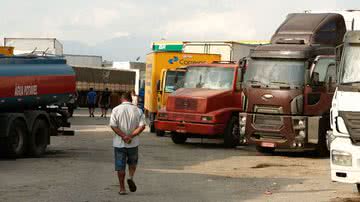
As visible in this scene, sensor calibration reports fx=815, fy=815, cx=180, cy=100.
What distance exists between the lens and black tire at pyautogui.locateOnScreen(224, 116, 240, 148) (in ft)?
80.8

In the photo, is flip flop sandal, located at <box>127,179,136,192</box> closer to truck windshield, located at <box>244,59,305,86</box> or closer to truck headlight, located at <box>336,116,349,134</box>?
truck headlight, located at <box>336,116,349,134</box>

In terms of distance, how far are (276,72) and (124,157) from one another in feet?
27.9

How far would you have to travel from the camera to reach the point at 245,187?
1530cm

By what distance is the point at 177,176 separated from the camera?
16.9 m

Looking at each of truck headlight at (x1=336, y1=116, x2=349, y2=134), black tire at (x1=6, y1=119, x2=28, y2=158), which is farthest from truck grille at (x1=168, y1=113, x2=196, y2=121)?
truck headlight at (x1=336, y1=116, x2=349, y2=134)

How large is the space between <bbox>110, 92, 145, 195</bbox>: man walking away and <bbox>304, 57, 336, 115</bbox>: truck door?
26.6 feet

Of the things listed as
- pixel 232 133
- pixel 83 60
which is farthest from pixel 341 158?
pixel 83 60

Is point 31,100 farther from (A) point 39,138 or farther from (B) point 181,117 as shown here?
(B) point 181,117

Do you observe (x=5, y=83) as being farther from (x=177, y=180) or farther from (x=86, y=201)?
(x=86, y=201)

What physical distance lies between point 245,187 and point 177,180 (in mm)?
1520

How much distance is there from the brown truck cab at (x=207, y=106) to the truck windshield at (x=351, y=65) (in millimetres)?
9658

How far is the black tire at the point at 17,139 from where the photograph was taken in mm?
19734

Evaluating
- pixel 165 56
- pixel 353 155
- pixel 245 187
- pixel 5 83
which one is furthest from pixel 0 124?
pixel 165 56

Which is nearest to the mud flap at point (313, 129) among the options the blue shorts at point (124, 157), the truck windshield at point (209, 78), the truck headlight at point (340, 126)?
the truck windshield at point (209, 78)
